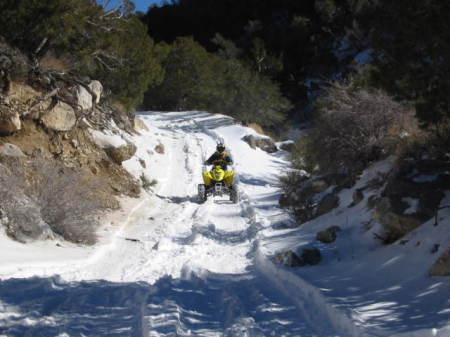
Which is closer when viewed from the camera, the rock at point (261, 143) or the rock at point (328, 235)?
the rock at point (328, 235)

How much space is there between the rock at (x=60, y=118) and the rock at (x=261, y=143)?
16.1 metres

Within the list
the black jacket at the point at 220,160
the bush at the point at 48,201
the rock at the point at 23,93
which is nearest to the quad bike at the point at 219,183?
the black jacket at the point at 220,160

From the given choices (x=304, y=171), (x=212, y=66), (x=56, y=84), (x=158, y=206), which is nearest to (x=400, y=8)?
(x=158, y=206)

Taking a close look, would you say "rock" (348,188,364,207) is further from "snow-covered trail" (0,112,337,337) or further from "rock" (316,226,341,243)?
"snow-covered trail" (0,112,337,337)

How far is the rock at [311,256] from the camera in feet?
25.2

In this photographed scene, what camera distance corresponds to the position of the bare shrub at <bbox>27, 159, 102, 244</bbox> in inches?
366

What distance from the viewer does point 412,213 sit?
292 inches

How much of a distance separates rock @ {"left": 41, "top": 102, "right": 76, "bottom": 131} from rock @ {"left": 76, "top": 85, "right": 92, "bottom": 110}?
0.73 m

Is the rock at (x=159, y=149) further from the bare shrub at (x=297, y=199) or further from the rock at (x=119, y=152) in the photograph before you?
the bare shrub at (x=297, y=199)

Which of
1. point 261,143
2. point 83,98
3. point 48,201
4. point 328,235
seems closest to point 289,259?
point 328,235

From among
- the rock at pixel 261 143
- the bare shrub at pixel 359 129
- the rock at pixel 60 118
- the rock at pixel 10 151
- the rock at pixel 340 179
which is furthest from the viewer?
the rock at pixel 261 143

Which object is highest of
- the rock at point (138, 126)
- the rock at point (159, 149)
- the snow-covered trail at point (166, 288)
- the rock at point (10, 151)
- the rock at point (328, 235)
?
the rock at point (138, 126)

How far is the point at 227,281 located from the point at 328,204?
475 centimetres

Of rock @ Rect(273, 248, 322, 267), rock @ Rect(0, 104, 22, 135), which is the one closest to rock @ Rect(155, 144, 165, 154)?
rock @ Rect(0, 104, 22, 135)
